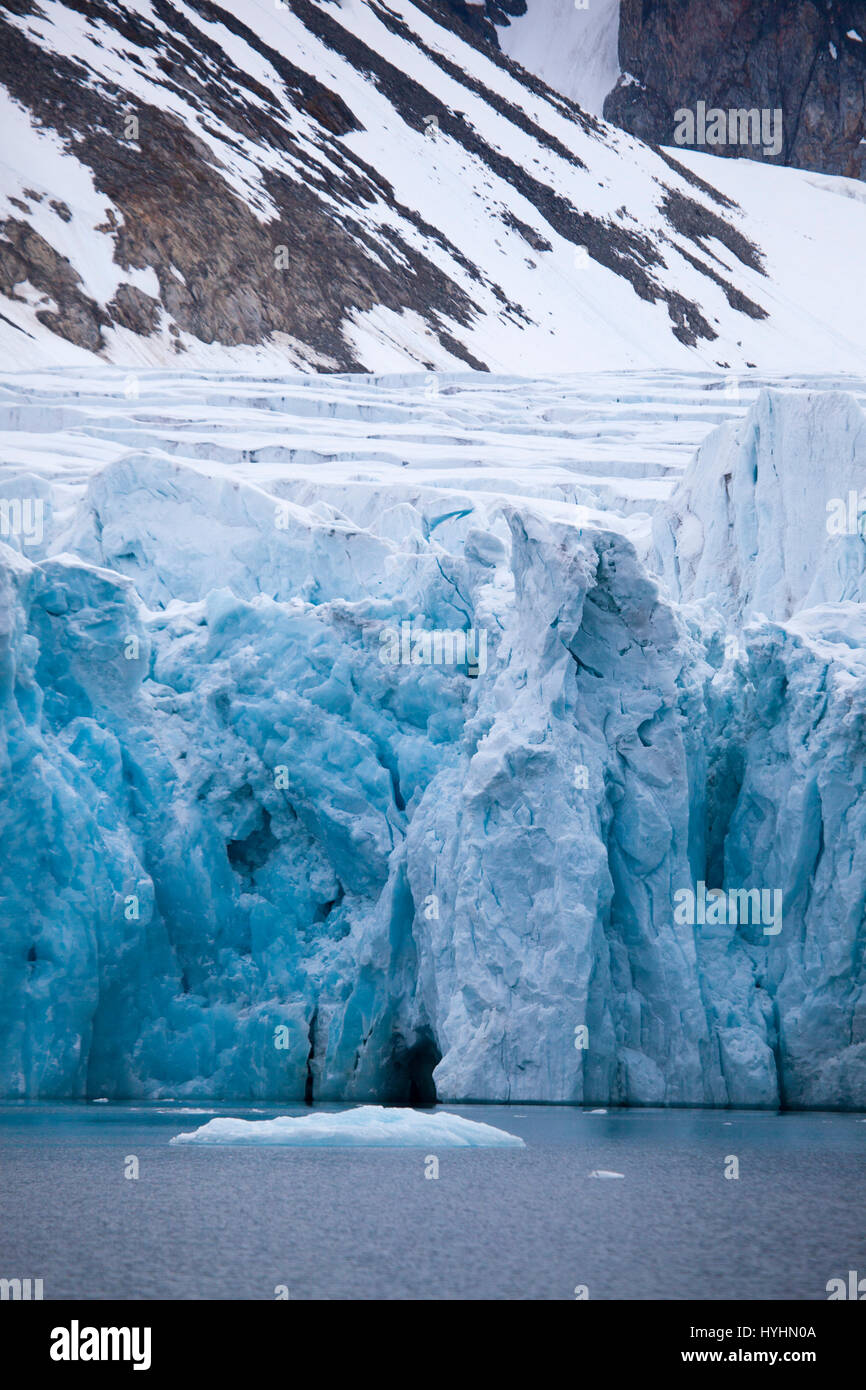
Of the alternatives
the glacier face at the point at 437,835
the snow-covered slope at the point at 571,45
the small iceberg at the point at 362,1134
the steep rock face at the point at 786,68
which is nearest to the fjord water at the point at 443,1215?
the small iceberg at the point at 362,1134

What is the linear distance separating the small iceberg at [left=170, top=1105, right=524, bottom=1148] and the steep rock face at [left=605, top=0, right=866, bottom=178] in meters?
113

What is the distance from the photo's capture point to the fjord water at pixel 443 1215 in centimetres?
768

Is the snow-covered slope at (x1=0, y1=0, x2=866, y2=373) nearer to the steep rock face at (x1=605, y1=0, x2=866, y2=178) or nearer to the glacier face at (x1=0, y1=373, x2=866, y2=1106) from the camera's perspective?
the steep rock face at (x1=605, y1=0, x2=866, y2=178)

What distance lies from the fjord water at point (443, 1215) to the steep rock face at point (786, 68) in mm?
112485

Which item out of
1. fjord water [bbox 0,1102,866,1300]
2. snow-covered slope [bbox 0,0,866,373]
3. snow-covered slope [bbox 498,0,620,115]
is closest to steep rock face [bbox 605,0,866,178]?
snow-covered slope [bbox 498,0,620,115]

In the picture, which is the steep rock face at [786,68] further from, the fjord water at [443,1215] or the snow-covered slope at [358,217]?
the fjord water at [443,1215]

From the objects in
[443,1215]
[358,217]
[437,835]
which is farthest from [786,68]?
[443,1215]

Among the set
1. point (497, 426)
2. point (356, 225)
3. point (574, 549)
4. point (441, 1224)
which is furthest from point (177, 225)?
point (441, 1224)

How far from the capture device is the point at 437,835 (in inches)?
612

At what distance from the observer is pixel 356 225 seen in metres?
66.2

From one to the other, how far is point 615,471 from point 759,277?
65111 millimetres

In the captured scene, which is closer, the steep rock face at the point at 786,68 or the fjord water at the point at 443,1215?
the fjord water at the point at 443,1215
